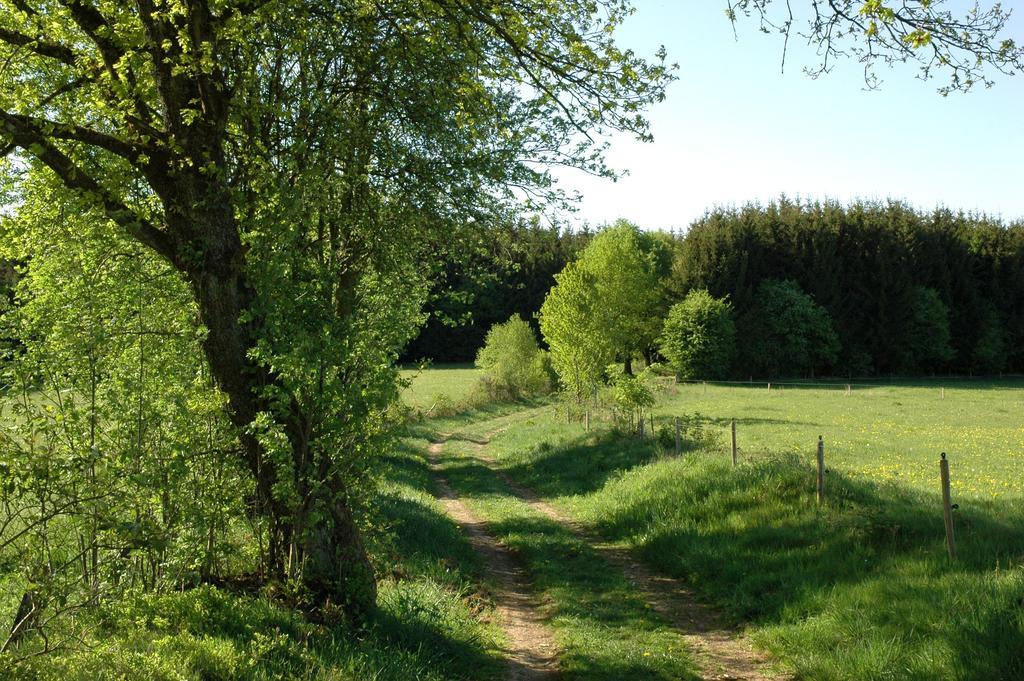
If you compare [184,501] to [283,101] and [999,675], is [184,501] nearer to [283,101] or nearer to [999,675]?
[283,101]

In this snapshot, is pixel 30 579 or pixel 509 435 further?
pixel 509 435

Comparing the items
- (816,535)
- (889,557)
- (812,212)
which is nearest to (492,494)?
(816,535)

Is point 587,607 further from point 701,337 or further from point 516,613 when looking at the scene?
point 701,337

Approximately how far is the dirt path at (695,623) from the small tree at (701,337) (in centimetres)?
4531

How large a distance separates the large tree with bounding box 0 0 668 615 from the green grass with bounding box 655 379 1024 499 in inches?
379

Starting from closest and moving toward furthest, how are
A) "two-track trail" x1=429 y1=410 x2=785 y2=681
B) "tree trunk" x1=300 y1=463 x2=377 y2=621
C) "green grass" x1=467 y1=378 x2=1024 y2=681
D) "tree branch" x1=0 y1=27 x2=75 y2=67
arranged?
"tree branch" x1=0 y1=27 x2=75 y2=67 < "green grass" x1=467 y1=378 x2=1024 y2=681 < "tree trunk" x1=300 y1=463 x2=377 y2=621 < "two-track trail" x1=429 y1=410 x2=785 y2=681

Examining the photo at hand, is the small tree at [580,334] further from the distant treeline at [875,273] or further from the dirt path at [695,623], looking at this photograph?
the distant treeline at [875,273]

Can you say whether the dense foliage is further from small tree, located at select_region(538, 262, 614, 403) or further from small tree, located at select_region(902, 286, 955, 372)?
small tree, located at select_region(538, 262, 614, 403)

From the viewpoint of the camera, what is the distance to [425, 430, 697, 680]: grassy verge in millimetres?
7859

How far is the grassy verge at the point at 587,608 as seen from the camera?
7.86 meters

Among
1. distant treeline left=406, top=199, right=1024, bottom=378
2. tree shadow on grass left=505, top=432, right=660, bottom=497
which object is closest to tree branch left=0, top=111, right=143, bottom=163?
tree shadow on grass left=505, top=432, right=660, bottom=497

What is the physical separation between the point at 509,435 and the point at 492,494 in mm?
10960

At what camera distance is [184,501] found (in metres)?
6.66

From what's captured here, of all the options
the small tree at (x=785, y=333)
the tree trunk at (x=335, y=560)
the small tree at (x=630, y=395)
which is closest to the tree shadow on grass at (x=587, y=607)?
the tree trunk at (x=335, y=560)
